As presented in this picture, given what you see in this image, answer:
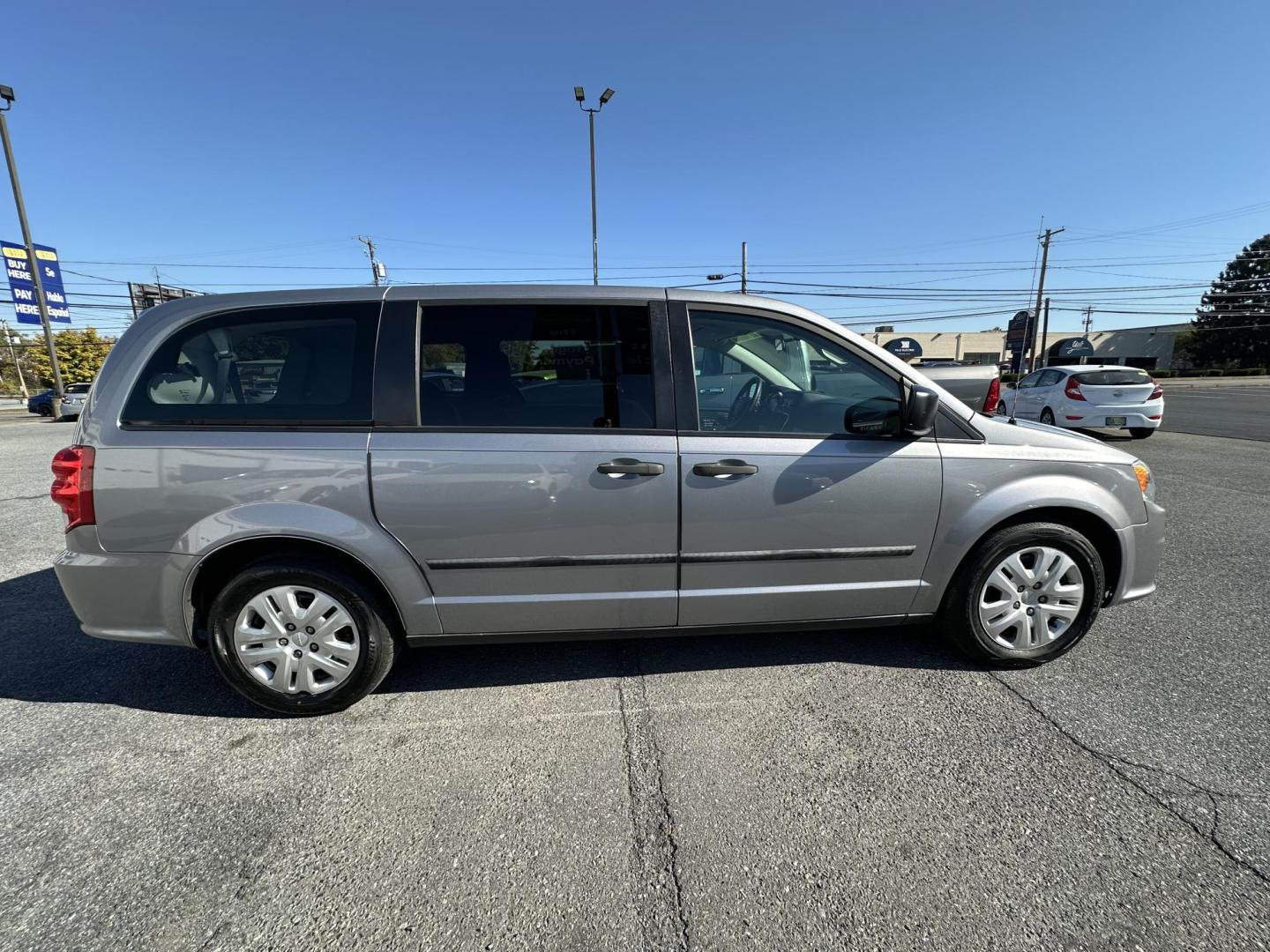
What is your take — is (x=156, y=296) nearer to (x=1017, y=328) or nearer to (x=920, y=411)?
(x=920, y=411)

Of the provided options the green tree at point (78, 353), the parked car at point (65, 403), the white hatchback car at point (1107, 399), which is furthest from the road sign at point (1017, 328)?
the green tree at point (78, 353)

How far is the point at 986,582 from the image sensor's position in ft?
9.08

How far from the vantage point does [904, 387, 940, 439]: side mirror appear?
8.00 feet

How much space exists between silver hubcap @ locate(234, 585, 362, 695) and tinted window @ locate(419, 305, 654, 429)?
100 cm

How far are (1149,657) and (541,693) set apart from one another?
2993 millimetres

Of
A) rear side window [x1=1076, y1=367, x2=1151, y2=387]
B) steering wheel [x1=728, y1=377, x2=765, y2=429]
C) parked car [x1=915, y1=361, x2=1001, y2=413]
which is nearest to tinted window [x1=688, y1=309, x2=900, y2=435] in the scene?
steering wheel [x1=728, y1=377, x2=765, y2=429]

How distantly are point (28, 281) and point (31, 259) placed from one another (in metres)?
0.96

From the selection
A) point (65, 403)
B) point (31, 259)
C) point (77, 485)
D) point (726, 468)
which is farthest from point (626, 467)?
point (31, 259)

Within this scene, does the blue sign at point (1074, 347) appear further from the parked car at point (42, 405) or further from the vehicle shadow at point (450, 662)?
the parked car at point (42, 405)

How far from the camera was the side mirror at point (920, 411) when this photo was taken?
2.44 metres

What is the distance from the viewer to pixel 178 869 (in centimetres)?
180

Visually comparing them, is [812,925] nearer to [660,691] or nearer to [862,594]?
[660,691]

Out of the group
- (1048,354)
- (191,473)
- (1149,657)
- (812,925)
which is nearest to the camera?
(812,925)

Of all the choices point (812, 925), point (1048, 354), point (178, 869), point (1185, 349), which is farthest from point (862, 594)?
point (1185, 349)
